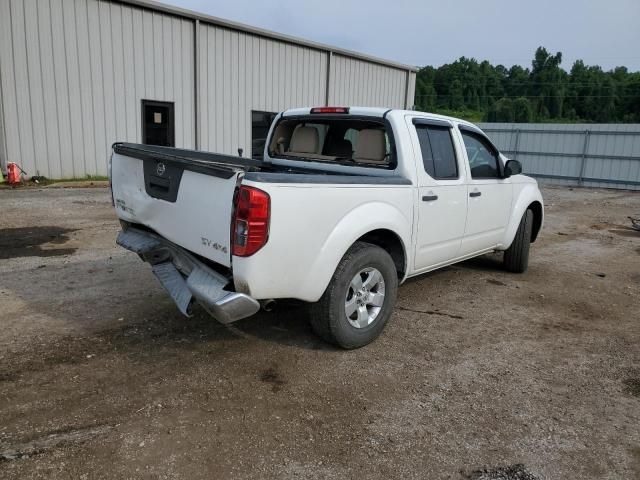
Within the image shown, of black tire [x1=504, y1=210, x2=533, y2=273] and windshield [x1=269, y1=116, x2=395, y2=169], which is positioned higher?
windshield [x1=269, y1=116, x2=395, y2=169]

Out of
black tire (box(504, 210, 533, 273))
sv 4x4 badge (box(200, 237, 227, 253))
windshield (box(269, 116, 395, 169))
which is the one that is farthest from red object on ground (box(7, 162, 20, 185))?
black tire (box(504, 210, 533, 273))

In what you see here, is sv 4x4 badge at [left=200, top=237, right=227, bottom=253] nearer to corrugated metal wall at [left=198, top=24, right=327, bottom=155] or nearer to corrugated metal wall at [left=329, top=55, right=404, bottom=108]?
corrugated metal wall at [left=198, top=24, right=327, bottom=155]

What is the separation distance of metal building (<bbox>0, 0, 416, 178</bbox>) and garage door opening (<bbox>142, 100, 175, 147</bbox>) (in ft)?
0.10

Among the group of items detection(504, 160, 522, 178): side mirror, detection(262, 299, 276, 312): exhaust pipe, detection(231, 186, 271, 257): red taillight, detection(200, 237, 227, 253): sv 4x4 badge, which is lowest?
detection(262, 299, 276, 312): exhaust pipe

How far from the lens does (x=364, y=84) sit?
2144 cm

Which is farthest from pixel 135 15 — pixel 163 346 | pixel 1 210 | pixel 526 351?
pixel 526 351

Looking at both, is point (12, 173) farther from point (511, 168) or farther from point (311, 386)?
point (311, 386)

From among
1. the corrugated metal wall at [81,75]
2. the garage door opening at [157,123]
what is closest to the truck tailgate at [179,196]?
the corrugated metal wall at [81,75]

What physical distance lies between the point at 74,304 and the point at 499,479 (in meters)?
3.92

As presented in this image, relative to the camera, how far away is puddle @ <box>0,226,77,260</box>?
670 centimetres

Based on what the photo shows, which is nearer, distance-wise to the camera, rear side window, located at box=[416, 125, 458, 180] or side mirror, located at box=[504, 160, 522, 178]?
rear side window, located at box=[416, 125, 458, 180]

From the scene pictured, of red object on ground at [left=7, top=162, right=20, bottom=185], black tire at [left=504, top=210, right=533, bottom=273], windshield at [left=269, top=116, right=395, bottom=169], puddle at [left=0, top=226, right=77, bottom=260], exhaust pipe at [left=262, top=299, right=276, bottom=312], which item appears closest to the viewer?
exhaust pipe at [left=262, top=299, right=276, bottom=312]

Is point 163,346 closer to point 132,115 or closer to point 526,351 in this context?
point 526,351

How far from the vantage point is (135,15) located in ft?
48.1
